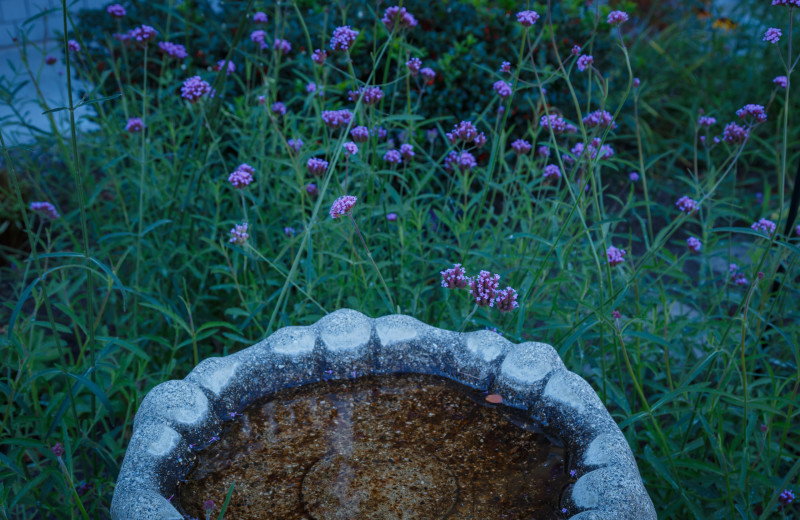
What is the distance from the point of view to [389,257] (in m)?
2.76

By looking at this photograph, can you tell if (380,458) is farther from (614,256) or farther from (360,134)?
(360,134)

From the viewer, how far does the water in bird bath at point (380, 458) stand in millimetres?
1356

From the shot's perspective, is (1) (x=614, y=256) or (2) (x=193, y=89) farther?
(2) (x=193, y=89)

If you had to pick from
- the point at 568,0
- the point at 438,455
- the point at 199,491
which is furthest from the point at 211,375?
the point at 568,0

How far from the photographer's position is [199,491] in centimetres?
139

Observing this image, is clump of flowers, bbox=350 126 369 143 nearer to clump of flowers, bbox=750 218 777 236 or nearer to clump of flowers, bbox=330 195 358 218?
clump of flowers, bbox=330 195 358 218

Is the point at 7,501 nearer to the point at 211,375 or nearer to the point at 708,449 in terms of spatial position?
the point at 211,375

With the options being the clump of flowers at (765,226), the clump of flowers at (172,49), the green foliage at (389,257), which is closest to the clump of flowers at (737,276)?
the green foliage at (389,257)

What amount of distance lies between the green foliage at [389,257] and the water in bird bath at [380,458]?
33 cm

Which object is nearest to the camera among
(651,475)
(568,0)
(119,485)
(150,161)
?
(119,485)

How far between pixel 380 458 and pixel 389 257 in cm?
135

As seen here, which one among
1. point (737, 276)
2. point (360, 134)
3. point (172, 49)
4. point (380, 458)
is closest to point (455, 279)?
point (380, 458)

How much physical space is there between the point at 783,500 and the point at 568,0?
12.0ft

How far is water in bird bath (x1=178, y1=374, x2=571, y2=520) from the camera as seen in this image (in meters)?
1.36
